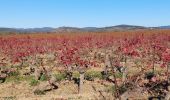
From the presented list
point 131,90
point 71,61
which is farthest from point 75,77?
point 131,90

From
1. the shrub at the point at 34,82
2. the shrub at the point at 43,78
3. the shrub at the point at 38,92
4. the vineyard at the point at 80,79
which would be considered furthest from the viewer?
the shrub at the point at 43,78

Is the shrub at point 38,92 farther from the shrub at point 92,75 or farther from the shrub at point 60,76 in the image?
the shrub at point 92,75

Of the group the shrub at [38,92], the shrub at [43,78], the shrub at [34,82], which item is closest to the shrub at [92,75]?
the shrub at [43,78]

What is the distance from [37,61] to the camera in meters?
24.6

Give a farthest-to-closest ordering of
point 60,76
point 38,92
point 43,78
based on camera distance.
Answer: point 60,76, point 43,78, point 38,92

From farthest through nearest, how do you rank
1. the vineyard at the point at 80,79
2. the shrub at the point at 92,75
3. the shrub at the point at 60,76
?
the shrub at the point at 92,75
the shrub at the point at 60,76
the vineyard at the point at 80,79

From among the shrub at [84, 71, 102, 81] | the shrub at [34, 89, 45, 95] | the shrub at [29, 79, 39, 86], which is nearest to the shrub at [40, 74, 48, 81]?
the shrub at [29, 79, 39, 86]

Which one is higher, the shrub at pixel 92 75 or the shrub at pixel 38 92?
the shrub at pixel 38 92

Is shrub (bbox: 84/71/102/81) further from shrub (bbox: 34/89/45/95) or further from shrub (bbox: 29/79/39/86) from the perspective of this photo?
shrub (bbox: 34/89/45/95)

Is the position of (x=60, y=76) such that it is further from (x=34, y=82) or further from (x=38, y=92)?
(x=38, y=92)

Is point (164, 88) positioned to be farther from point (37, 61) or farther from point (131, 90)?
point (37, 61)

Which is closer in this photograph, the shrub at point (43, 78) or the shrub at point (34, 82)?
the shrub at point (34, 82)

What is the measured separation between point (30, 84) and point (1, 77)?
2540 millimetres

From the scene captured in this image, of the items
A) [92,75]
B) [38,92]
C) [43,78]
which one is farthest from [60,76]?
[38,92]
